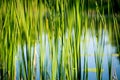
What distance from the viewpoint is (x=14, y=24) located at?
5.52 feet

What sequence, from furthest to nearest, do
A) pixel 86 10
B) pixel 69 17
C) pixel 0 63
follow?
pixel 0 63
pixel 86 10
pixel 69 17

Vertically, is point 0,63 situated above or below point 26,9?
below

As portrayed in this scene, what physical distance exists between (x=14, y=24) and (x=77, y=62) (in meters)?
0.44

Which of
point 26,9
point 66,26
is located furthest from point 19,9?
point 66,26

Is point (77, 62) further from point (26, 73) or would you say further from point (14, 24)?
point (14, 24)

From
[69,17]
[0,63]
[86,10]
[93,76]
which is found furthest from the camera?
[93,76]

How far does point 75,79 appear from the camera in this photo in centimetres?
157

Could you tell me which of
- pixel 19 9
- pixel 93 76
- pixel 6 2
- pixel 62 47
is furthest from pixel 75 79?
pixel 93 76

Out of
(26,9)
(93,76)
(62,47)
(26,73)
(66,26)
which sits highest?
(26,9)

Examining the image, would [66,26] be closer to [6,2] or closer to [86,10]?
[86,10]

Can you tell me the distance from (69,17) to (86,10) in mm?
165

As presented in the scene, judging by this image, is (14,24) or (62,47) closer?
(62,47)

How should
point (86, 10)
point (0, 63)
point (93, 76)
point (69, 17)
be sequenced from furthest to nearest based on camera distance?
point (93, 76) < point (0, 63) < point (86, 10) < point (69, 17)

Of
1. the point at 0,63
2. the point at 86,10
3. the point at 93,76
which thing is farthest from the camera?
the point at 93,76
